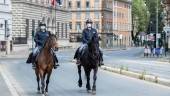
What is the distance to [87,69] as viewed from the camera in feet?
74.1

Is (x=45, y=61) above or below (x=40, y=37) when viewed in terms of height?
below

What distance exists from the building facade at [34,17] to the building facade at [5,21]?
3.63 metres

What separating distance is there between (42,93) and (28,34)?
308ft

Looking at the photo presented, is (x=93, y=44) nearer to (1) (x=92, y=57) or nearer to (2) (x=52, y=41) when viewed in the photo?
(1) (x=92, y=57)

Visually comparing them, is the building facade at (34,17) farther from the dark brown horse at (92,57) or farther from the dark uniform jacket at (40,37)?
the dark uniform jacket at (40,37)

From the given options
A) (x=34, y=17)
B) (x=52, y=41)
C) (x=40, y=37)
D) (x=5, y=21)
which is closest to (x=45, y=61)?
(x=52, y=41)

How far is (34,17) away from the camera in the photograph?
12031 centimetres

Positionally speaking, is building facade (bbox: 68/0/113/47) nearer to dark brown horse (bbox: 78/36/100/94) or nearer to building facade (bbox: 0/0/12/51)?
building facade (bbox: 0/0/12/51)

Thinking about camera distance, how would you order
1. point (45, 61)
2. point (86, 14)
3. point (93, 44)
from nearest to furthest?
point (45, 61), point (93, 44), point (86, 14)

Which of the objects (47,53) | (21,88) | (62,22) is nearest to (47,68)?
(47,53)

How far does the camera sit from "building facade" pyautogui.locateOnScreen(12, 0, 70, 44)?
110875mm

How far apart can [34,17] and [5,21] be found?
17.0m

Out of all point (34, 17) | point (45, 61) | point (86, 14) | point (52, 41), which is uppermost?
point (86, 14)

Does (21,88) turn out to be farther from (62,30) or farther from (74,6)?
(74,6)
